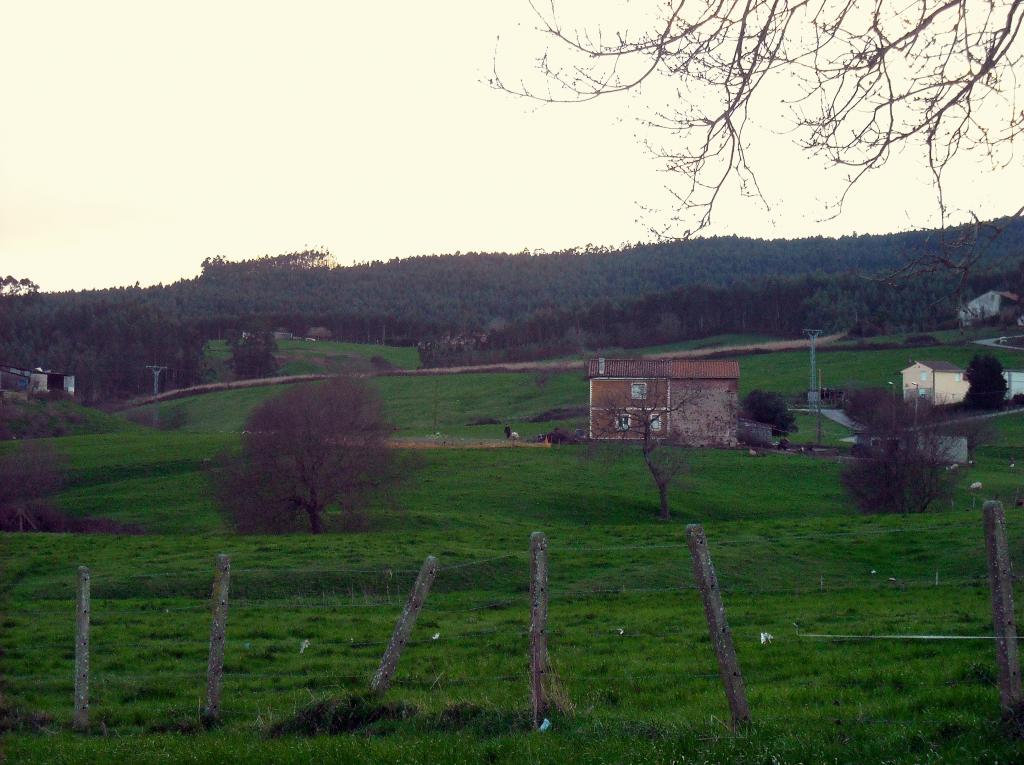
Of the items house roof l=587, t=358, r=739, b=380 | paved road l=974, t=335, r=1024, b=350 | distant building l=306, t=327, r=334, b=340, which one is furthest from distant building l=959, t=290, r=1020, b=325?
distant building l=306, t=327, r=334, b=340

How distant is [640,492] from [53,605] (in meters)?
33.8

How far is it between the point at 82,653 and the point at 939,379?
83093 millimetres

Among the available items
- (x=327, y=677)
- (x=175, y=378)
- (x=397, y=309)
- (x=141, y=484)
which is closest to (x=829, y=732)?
(x=327, y=677)

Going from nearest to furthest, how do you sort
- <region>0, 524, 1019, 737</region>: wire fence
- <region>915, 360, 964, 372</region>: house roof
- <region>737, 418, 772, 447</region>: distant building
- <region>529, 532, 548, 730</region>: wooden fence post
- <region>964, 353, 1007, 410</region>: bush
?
<region>529, 532, 548, 730</region>: wooden fence post < <region>0, 524, 1019, 737</region>: wire fence < <region>737, 418, 772, 447</region>: distant building < <region>964, 353, 1007, 410</region>: bush < <region>915, 360, 964, 372</region>: house roof

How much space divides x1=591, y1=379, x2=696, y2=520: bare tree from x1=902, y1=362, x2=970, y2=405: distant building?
25.9 m

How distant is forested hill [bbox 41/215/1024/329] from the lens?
542ft

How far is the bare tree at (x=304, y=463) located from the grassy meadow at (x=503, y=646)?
5.52ft

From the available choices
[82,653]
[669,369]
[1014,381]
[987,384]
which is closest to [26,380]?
Answer: [669,369]

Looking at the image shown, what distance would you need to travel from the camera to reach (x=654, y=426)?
222 ft

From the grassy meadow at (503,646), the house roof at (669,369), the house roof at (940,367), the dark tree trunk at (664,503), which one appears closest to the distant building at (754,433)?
the house roof at (669,369)

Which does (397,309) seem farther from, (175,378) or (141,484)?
(141,484)

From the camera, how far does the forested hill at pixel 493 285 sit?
165 m

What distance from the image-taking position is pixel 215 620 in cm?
834

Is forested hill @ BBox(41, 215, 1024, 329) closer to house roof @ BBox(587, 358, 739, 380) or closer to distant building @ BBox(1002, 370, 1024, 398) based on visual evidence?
distant building @ BBox(1002, 370, 1024, 398)
